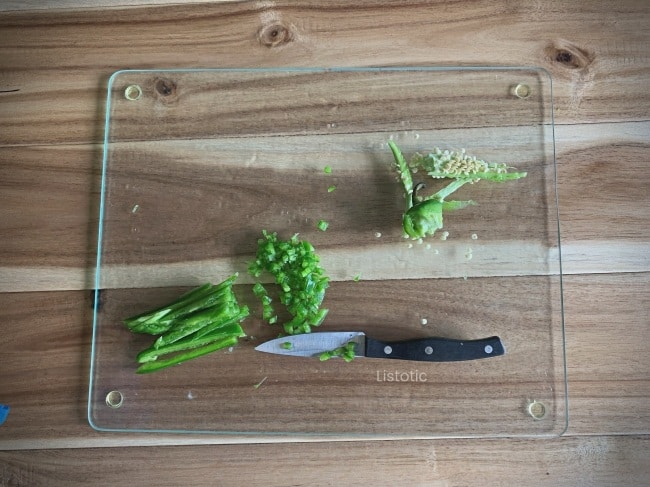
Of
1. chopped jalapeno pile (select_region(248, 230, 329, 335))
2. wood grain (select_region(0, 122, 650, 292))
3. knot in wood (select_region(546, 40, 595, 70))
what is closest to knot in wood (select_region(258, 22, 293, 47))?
wood grain (select_region(0, 122, 650, 292))

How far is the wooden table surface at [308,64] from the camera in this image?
4.44 feet

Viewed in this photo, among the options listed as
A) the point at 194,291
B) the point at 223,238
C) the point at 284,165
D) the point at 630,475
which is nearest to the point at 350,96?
the point at 284,165

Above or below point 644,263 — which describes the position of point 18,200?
above

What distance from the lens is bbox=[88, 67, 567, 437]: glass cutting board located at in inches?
53.7

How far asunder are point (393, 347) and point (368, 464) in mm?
256

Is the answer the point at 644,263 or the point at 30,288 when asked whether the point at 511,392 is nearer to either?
the point at 644,263

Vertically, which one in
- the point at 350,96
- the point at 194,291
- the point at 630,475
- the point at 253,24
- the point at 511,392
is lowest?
Answer: the point at 630,475

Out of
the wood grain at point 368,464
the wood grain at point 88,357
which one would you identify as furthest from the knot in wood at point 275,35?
the wood grain at point 368,464

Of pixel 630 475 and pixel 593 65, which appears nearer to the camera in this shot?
pixel 630 475

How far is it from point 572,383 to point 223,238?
0.82 metres

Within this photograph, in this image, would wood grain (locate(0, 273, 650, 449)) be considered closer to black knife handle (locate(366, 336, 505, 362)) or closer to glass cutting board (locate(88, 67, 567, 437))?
glass cutting board (locate(88, 67, 567, 437))

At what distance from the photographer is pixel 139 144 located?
1.47 meters

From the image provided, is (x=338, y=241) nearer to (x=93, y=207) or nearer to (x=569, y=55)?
(x=93, y=207)

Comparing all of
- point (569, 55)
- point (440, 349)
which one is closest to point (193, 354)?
point (440, 349)
